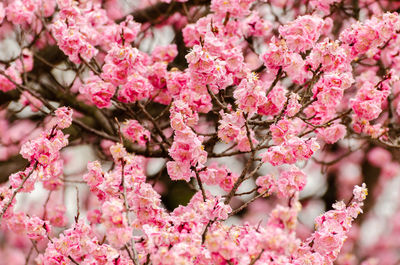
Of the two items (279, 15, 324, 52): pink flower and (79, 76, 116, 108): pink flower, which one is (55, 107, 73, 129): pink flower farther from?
(279, 15, 324, 52): pink flower

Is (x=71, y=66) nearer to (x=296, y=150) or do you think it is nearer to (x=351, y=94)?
(x=296, y=150)

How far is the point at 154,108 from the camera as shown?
5453 mm

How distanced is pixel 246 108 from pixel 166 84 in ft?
3.63

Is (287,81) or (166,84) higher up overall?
(166,84)

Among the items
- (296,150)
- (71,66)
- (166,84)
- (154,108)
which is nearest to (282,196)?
(296,150)

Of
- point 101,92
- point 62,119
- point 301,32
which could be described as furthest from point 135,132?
point 301,32

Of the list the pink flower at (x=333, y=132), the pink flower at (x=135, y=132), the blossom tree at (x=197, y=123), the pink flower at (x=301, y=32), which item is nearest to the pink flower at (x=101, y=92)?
the blossom tree at (x=197, y=123)

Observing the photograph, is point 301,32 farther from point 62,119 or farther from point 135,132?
point 62,119

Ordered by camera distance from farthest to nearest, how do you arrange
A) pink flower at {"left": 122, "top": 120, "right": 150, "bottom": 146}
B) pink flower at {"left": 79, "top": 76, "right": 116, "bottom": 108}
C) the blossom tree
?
pink flower at {"left": 122, "top": 120, "right": 150, "bottom": 146}, pink flower at {"left": 79, "top": 76, "right": 116, "bottom": 108}, the blossom tree

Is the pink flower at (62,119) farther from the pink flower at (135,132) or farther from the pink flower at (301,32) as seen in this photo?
the pink flower at (301,32)

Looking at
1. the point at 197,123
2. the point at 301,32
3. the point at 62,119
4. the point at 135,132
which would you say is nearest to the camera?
the point at 62,119

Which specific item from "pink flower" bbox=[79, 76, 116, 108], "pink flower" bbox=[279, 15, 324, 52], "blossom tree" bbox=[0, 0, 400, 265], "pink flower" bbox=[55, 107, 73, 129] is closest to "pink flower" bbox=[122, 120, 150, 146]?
"blossom tree" bbox=[0, 0, 400, 265]

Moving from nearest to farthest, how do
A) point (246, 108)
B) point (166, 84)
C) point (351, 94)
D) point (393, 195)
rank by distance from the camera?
point (246, 108) < point (166, 84) < point (351, 94) < point (393, 195)

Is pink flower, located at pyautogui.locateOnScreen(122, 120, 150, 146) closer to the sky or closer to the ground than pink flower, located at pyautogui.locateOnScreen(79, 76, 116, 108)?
closer to the ground
